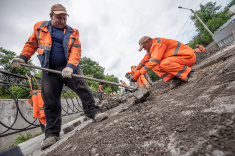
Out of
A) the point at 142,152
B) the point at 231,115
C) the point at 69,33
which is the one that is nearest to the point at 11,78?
the point at 69,33

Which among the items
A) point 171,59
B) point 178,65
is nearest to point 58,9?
point 171,59

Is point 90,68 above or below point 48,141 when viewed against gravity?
above

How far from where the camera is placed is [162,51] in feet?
8.13

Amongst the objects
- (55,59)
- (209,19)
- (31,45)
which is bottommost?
(55,59)

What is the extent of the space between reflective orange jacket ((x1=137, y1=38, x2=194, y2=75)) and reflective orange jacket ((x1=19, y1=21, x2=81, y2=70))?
1418mm

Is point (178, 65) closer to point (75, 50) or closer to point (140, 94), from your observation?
point (140, 94)

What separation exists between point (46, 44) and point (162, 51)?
230cm

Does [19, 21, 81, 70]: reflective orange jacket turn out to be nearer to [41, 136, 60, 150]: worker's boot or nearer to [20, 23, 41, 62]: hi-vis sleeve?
[20, 23, 41, 62]: hi-vis sleeve

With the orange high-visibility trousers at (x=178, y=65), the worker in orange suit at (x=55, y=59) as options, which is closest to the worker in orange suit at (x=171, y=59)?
the orange high-visibility trousers at (x=178, y=65)

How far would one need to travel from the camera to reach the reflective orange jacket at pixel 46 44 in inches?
74.8

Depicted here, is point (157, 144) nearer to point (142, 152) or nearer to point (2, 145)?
point (142, 152)

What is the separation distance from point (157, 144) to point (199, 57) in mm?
9278

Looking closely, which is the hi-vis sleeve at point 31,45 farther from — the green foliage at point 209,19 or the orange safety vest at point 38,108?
the green foliage at point 209,19

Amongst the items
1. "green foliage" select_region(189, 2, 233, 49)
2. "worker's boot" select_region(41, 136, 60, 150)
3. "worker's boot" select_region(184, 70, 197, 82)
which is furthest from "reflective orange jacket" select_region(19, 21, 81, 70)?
"green foliage" select_region(189, 2, 233, 49)
